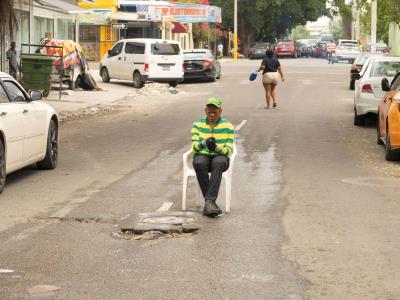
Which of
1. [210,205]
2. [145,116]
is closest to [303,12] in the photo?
[145,116]

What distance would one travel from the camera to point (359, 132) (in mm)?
19719

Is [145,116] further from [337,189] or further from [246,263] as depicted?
[246,263]

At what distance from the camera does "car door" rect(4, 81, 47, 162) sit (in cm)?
1234

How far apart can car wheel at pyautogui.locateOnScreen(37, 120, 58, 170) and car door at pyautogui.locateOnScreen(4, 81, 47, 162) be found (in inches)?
10.5

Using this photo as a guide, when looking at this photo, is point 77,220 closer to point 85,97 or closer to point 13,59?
point 13,59

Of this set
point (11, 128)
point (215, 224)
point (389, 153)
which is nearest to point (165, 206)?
point (215, 224)

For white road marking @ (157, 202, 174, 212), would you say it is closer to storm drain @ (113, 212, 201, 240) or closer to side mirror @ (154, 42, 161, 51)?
storm drain @ (113, 212, 201, 240)

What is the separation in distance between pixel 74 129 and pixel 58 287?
14139 millimetres

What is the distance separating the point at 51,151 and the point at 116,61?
23.9 meters

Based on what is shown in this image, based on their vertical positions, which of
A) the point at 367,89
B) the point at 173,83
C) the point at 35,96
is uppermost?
the point at 35,96

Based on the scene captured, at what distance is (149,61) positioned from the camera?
3556 centimetres

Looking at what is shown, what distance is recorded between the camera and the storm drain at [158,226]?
8.82 meters

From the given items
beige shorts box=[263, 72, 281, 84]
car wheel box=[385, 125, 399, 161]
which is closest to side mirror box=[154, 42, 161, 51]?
beige shorts box=[263, 72, 281, 84]

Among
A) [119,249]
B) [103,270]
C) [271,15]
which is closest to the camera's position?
[103,270]
